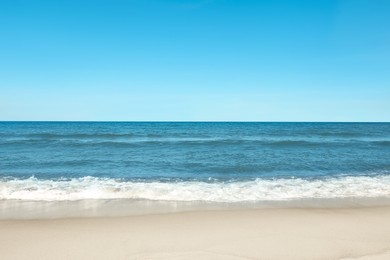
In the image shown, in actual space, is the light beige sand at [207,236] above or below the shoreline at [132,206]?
above

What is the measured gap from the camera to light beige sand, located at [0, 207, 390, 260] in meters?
4.06

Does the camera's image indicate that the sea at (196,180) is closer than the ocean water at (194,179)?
Yes

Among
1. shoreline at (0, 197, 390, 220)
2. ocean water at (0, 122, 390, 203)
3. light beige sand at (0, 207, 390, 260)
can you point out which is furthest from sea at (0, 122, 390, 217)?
light beige sand at (0, 207, 390, 260)

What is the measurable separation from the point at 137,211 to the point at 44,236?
81.6 inches

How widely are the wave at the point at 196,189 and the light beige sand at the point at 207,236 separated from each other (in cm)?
176

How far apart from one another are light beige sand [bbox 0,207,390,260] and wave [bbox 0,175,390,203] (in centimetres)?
176

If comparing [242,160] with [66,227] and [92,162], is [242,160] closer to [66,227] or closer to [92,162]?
[92,162]

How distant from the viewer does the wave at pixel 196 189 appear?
25.3 feet

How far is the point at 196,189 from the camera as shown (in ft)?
28.3

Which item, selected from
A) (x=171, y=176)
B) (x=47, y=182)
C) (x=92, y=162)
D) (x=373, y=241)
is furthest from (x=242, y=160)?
(x=373, y=241)

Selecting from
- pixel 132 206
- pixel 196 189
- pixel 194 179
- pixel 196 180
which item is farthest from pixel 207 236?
pixel 194 179

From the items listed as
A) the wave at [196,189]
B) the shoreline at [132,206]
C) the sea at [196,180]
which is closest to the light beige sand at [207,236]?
the shoreline at [132,206]

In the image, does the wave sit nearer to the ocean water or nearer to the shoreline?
the ocean water

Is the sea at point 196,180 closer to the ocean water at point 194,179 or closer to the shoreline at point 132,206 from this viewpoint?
the ocean water at point 194,179
